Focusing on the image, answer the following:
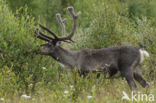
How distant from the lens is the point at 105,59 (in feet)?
26.1

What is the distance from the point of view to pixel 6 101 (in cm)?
543

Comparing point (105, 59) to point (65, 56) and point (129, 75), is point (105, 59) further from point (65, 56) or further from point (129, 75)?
point (65, 56)

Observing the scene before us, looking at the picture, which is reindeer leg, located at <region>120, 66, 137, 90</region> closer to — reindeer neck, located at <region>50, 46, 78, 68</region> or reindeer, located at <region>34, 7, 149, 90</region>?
reindeer, located at <region>34, 7, 149, 90</region>

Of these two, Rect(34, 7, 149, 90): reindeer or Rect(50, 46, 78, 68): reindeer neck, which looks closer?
Rect(34, 7, 149, 90): reindeer

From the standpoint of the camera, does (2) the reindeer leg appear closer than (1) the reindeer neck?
Yes

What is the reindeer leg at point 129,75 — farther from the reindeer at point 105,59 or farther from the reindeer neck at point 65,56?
the reindeer neck at point 65,56

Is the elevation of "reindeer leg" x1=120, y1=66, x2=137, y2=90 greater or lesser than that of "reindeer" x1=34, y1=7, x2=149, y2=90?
lesser

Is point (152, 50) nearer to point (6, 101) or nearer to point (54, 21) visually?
point (6, 101)

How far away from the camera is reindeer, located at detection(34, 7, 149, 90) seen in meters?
7.73

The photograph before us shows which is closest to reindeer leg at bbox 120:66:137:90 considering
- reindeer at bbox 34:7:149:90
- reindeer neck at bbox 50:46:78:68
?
reindeer at bbox 34:7:149:90

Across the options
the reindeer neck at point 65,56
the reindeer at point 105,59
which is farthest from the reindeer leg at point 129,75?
the reindeer neck at point 65,56

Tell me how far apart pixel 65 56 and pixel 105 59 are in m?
1.07

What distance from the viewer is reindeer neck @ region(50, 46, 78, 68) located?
8266 millimetres

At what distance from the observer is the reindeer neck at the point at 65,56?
8266 millimetres
